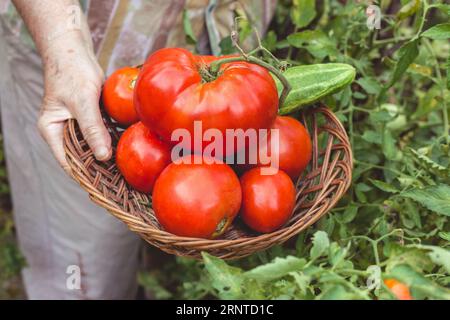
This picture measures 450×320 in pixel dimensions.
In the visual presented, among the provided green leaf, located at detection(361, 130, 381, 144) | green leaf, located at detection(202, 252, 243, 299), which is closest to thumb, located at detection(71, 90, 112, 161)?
green leaf, located at detection(202, 252, 243, 299)

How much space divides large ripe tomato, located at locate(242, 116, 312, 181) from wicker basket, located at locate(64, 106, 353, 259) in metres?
0.05

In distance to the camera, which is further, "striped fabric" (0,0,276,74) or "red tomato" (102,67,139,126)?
"striped fabric" (0,0,276,74)

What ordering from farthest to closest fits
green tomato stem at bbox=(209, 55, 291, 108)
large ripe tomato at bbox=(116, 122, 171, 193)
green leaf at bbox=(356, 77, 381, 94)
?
green leaf at bbox=(356, 77, 381, 94), large ripe tomato at bbox=(116, 122, 171, 193), green tomato stem at bbox=(209, 55, 291, 108)

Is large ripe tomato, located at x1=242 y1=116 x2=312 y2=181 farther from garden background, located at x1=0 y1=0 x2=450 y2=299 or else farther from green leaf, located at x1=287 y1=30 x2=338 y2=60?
green leaf, located at x1=287 y1=30 x2=338 y2=60

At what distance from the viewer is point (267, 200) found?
2.93ft

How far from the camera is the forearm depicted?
113 cm

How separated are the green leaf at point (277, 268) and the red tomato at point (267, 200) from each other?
0.30m

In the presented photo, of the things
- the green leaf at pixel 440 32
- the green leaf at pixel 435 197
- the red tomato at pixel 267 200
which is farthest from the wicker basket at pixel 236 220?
the green leaf at pixel 440 32

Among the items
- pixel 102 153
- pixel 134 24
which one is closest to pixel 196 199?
pixel 102 153

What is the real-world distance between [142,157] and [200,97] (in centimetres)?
17

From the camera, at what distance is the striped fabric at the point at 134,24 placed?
1.24 metres

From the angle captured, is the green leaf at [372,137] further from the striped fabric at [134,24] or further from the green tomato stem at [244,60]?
the striped fabric at [134,24]

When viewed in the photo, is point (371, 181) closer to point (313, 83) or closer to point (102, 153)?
point (313, 83)

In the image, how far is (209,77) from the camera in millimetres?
898
